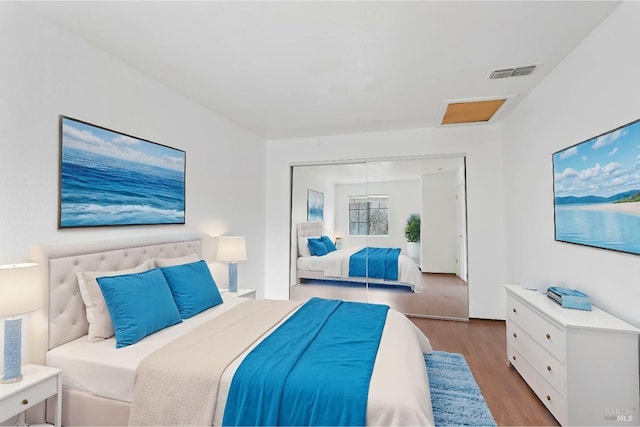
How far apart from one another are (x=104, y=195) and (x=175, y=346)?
1.30 m

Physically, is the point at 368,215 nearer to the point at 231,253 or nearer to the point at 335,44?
the point at 231,253

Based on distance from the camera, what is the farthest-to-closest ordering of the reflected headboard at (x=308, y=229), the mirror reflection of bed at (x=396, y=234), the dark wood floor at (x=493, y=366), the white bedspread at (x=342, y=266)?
the reflected headboard at (x=308, y=229) → the white bedspread at (x=342, y=266) → the mirror reflection of bed at (x=396, y=234) → the dark wood floor at (x=493, y=366)

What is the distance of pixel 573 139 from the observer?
2.37 meters

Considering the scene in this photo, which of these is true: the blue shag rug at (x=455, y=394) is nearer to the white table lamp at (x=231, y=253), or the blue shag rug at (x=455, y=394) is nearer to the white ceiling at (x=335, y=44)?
the white table lamp at (x=231, y=253)

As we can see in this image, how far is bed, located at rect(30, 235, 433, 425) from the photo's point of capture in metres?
1.48

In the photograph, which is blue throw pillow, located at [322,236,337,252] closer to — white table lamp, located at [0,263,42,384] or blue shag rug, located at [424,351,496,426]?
blue shag rug, located at [424,351,496,426]

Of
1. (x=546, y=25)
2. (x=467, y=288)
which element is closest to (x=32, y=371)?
(x=546, y=25)

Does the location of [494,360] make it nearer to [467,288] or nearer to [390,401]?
[467,288]

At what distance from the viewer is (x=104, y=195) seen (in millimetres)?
2328

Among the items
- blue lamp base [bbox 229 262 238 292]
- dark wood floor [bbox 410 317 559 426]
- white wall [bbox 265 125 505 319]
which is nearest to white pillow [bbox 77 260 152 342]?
blue lamp base [bbox 229 262 238 292]

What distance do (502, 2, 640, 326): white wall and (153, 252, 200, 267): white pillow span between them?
126 inches

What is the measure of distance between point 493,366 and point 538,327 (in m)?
0.81

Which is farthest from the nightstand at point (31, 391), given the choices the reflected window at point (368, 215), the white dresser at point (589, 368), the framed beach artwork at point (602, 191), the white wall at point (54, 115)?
the reflected window at point (368, 215)

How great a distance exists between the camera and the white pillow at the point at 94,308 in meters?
2.03
